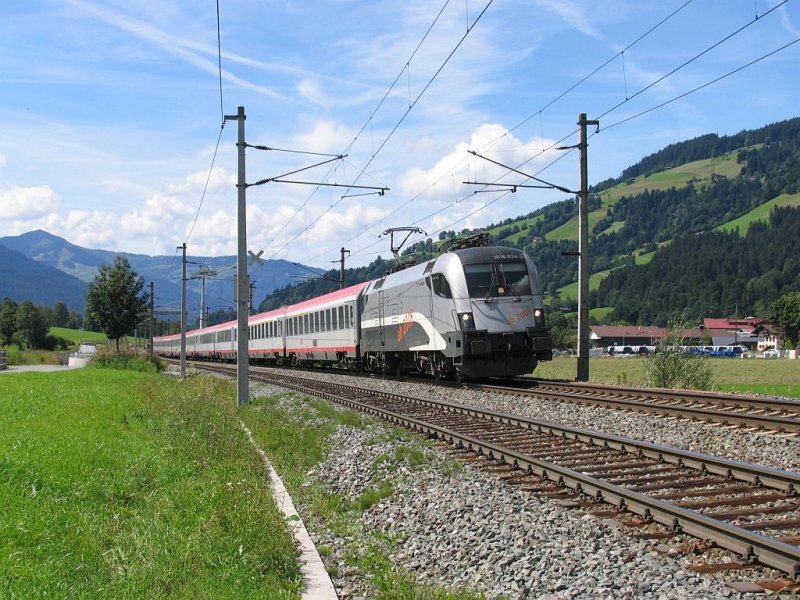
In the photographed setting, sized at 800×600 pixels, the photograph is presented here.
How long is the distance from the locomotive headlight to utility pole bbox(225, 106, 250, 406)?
545cm

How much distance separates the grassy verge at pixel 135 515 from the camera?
5566 mm

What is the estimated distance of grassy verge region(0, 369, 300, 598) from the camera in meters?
5.57

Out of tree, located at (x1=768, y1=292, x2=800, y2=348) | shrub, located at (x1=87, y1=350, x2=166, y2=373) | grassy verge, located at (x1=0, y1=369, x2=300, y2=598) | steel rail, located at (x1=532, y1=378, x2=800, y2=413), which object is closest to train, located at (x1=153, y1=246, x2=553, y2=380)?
steel rail, located at (x1=532, y1=378, x2=800, y2=413)

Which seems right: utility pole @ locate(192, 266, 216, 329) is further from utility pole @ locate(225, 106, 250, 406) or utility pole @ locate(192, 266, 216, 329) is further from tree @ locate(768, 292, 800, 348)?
tree @ locate(768, 292, 800, 348)

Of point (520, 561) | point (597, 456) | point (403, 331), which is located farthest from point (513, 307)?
point (520, 561)

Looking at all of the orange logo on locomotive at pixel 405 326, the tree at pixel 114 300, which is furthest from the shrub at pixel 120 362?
the orange logo on locomotive at pixel 405 326

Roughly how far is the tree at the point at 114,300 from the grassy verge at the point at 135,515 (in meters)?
31.0

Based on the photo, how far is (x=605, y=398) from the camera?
16047 millimetres

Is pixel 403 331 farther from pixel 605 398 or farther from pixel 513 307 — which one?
pixel 605 398

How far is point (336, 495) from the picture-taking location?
973 centimetres

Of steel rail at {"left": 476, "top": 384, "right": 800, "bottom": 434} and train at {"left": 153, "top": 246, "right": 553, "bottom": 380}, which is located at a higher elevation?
train at {"left": 153, "top": 246, "right": 553, "bottom": 380}

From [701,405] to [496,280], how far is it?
25.5 feet

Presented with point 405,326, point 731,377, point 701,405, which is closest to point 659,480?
point 701,405

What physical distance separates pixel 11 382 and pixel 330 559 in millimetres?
19067
